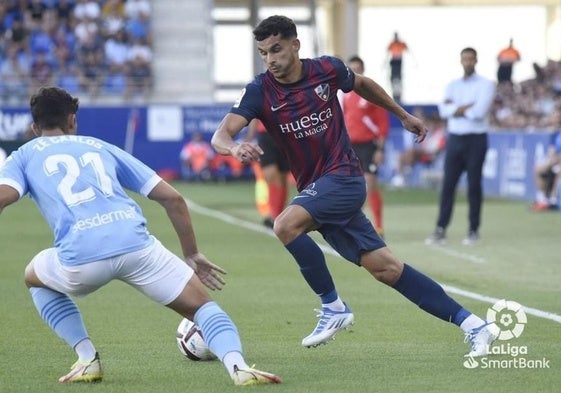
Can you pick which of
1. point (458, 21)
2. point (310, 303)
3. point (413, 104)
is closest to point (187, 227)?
point (310, 303)

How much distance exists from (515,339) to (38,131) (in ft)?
10.6

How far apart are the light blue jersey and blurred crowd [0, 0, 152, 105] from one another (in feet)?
103

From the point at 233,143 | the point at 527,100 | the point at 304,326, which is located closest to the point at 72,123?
the point at 233,143

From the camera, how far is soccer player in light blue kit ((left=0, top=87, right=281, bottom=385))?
22.5ft

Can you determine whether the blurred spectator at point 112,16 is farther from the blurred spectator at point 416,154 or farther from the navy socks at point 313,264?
the navy socks at point 313,264

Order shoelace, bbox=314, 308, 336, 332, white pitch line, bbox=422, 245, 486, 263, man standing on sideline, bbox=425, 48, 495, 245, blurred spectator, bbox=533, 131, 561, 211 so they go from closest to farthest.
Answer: shoelace, bbox=314, 308, 336, 332
white pitch line, bbox=422, 245, 486, 263
man standing on sideline, bbox=425, 48, 495, 245
blurred spectator, bbox=533, 131, 561, 211

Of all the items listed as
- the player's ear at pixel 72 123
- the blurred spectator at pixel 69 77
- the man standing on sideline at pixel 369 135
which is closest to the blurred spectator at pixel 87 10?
the blurred spectator at pixel 69 77

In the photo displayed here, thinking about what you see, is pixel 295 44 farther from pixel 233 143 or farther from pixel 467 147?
pixel 467 147

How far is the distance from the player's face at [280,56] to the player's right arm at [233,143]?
35 cm

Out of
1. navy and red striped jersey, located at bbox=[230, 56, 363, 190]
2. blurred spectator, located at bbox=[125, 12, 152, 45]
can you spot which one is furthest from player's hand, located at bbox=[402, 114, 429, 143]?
blurred spectator, located at bbox=[125, 12, 152, 45]

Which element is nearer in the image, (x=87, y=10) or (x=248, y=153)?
(x=248, y=153)

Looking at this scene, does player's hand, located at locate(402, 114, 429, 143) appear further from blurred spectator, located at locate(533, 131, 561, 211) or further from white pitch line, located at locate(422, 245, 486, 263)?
blurred spectator, located at locate(533, 131, 561, 211)

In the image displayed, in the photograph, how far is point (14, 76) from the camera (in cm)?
3850

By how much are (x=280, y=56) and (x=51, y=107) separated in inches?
68.8
